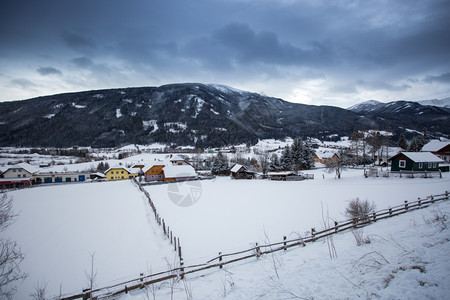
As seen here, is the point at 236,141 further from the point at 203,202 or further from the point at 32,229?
the point at 32,229

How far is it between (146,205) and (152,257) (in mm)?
15548

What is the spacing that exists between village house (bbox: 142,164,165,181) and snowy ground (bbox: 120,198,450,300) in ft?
196

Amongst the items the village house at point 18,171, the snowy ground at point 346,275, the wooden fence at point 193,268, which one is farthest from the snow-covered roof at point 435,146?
the village house at point 18,171

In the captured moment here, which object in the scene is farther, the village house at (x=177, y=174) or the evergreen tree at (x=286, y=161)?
the evergreen tree at (x=286, y=161)

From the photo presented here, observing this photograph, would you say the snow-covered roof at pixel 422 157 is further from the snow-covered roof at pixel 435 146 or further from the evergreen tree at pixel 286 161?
the evergreen tree at pixel 286 161

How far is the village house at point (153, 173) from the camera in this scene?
64.2 metres

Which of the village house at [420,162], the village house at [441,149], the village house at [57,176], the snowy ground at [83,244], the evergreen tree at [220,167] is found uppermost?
the village house at [441,149]

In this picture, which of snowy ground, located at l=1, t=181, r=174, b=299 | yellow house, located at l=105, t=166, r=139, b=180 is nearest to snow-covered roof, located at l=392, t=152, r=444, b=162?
snowy ground, located at l=1, t=181, r=174, b=299

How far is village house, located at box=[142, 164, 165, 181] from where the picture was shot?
64.2 m

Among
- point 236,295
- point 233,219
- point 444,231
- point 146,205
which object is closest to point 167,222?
point 233,219

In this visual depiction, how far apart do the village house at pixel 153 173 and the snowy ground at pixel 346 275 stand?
59.8m

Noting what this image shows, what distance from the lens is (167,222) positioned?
19.9 meters

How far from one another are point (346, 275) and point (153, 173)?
212 ft

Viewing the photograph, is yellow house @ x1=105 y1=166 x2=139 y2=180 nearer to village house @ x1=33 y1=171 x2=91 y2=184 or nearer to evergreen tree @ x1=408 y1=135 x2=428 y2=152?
village house @ x1=33 y1=171 x2=91 y2=184
